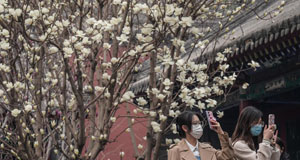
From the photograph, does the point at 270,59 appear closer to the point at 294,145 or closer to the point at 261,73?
the point at 261,73

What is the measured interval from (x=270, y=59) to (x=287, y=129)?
114 inches

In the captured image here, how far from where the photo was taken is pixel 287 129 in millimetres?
11188

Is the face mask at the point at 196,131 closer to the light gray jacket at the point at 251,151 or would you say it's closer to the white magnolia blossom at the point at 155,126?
the light gray jacket at the point at 251,151

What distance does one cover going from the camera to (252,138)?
5.14 metres

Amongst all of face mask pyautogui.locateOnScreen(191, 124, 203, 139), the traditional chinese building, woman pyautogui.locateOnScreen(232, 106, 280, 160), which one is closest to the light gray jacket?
woman pyautogui.locateOnScreen(232, 106, 280, 160)

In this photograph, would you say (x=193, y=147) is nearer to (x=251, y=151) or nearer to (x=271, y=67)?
(x=251, y=151)

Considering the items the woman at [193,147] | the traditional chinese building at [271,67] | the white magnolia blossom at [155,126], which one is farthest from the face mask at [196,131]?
the traditional chinese building at [271,67]

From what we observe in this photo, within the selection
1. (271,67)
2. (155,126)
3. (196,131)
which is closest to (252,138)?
(196,131)

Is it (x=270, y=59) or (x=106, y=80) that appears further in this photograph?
(x=270, y=59)

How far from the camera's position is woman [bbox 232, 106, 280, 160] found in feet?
16.2

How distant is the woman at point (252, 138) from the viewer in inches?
194

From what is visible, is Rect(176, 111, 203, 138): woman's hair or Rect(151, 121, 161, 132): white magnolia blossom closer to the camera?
Rect(176, 111, 203, 138): woman's hair

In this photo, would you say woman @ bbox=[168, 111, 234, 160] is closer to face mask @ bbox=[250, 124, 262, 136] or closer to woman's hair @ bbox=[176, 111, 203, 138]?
woman's hair @ bbox=[176, 111, 203, 138]

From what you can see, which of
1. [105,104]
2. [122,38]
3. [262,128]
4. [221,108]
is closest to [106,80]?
[105,104]
